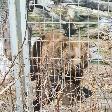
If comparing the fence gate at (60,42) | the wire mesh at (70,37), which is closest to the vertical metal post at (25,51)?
the fence gate at (60,42)

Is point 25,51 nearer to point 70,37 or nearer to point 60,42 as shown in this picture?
point 60,42

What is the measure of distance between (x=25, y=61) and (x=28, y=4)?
0.59m

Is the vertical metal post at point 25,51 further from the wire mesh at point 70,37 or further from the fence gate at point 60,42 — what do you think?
the wire mesh at point 70,37

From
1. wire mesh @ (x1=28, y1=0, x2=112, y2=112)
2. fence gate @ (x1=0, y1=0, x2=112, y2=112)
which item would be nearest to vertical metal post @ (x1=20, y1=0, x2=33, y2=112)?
fence gate @ (x1=0, y1=0, x2=112, y2=112)

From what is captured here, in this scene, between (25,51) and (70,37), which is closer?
(25,51)

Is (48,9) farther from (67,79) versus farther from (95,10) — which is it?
(67,79)

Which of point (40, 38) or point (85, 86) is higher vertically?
point (40, 38)

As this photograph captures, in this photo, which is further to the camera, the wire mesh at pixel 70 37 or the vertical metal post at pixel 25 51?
the wire mesh at pixel 70 37

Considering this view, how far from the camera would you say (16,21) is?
3627 mm

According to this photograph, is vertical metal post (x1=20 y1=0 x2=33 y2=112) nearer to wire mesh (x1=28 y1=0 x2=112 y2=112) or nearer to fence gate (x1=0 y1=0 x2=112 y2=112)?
fence gate (x1=0 y1=0 x2=112 y2=112)

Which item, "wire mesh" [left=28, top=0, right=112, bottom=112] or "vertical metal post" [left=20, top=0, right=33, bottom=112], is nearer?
"vertical metal post" [left=20, top=0, right=33, bottom=112]

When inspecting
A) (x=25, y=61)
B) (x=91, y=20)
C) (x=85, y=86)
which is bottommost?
(x=85, y=86)

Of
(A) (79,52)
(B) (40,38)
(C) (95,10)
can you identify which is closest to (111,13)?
(C) (95,10)

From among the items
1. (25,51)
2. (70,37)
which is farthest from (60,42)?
(25,51)
